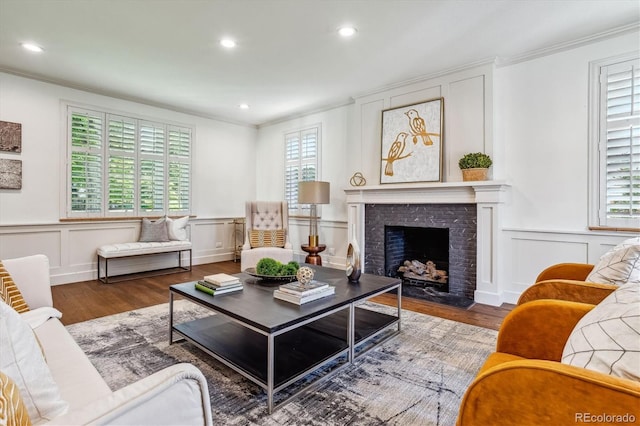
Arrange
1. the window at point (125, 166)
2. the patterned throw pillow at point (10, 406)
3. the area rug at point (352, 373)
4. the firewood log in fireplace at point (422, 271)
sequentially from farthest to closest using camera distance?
the window at point (125, 166)
the firewood log in fireplace at point (422, 271)
the area rug at point (352, 373)
the patterned throw pillow at point (10, 406)

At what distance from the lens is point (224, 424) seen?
1.54m

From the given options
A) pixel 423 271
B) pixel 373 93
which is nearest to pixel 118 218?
pixel 373 93

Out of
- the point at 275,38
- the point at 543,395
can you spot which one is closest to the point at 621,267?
the point at 543,395

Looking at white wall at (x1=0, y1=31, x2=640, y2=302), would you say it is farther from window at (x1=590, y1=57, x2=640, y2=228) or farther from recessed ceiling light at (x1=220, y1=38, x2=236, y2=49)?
recessed ceiling light at (x1=220, y1=38, x2=236, y2=49)

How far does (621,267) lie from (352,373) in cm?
154

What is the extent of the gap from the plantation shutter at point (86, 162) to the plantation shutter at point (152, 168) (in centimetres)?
54

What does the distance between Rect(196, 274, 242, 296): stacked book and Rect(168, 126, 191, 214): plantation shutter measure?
341cm

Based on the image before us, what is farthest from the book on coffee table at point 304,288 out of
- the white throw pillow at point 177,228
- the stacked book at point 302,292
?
the white throw pillow at point 177,228

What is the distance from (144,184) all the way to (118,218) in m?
0.62

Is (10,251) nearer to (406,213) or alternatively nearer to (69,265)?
(69,265)

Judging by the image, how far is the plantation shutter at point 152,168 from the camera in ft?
16.2

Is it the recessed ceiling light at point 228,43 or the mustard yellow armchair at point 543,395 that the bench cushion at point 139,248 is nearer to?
the recessed ceiling light at point 228,43

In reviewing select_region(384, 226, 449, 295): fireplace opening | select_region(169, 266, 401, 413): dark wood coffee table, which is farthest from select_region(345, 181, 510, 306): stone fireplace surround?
select_region(169, 266, 401, 413): dark wood coffee table

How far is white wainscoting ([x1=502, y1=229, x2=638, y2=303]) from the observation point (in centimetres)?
301
